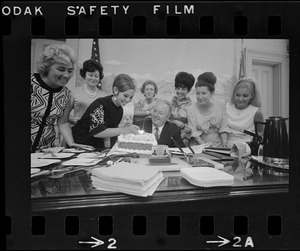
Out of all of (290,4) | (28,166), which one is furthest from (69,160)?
(290,4)

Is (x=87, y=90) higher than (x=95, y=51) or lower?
lower

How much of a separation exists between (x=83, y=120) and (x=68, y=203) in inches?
15.8

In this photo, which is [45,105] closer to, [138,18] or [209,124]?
[138,18]

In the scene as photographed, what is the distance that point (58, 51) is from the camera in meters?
1.40

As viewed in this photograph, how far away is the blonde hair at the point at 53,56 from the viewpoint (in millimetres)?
1395

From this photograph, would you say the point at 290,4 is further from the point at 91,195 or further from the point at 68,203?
the point at 68,203

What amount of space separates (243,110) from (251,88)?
113 millimetres

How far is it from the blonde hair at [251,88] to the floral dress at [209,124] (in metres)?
0.09

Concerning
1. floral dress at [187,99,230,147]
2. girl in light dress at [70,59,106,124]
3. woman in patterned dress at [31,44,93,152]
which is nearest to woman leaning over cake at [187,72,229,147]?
floral dress at [187,99,230,147]

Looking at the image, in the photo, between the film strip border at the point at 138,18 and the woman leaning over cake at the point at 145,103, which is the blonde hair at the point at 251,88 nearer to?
the film strip border at the point at 138,18

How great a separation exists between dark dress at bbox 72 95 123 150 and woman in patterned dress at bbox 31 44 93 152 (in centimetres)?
5

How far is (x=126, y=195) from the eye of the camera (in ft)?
4.29

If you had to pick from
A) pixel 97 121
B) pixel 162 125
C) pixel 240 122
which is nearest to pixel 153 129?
pixel 162 125

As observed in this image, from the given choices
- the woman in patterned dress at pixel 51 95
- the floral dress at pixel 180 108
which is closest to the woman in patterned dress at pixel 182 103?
the floral dress at pixel 180 108
